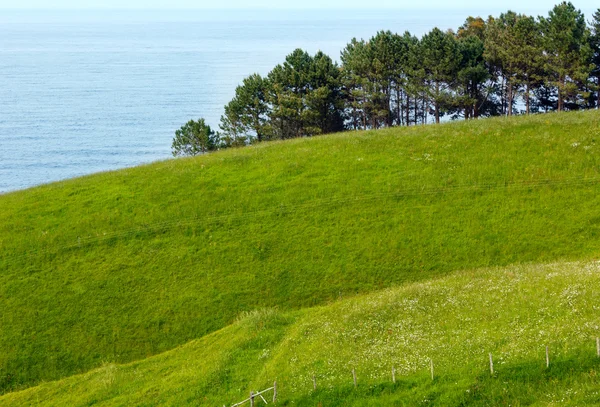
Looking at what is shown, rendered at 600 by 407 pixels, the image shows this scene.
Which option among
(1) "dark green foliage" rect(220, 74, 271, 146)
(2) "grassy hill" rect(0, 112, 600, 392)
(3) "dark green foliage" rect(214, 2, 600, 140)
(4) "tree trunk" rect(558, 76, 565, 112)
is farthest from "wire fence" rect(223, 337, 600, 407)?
(1) "dark green foliage" rect(220, 74, 271, 146)

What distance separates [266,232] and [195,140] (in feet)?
171

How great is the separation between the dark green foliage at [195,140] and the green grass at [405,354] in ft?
209

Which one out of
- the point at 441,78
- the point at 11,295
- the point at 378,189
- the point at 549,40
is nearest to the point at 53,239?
the point at 11,295

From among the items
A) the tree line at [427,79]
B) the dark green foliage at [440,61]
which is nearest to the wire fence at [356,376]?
the dark green foliage at [440,61]

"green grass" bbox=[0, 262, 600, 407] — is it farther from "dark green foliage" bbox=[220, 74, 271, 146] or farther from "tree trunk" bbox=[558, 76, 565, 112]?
"dark green foliage" bbox=[220, 74, 271, 146]

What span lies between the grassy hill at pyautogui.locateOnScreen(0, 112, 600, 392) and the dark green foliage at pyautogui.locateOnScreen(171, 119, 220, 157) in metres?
33.0

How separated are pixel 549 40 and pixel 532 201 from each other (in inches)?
1639

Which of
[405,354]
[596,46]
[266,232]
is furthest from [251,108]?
[405,354]

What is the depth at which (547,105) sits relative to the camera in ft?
332

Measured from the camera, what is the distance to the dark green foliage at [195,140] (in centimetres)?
10219

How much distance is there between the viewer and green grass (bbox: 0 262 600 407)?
27656 mm

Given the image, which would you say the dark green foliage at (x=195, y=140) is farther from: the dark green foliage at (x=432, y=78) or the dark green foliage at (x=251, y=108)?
the dark green foliage at (x=251, y=108)

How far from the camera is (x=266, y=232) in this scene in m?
55.0

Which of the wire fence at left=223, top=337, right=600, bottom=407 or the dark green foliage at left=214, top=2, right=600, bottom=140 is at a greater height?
the dark green foliage at left=214, top=2, right=600, bottom=140
